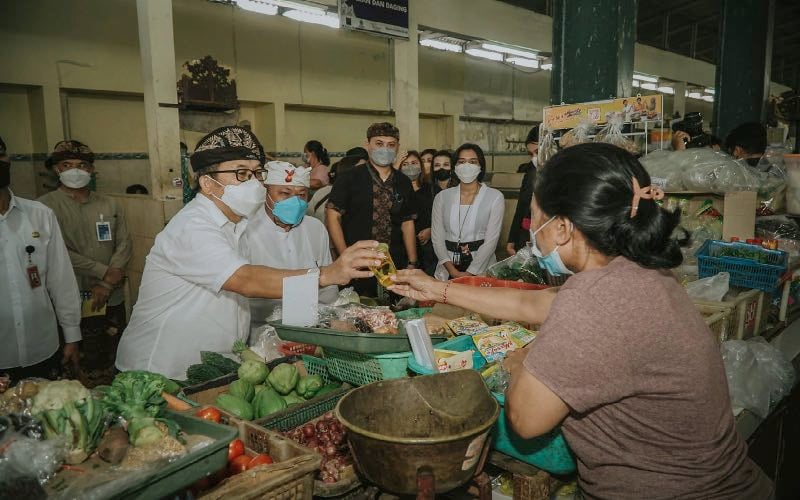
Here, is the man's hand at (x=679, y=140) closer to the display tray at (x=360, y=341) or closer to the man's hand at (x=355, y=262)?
the man's hand at (x=355, y=262)

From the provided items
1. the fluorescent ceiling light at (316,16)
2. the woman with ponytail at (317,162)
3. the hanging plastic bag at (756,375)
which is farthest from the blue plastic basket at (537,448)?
the fluorescent ceiling light at (316,16)

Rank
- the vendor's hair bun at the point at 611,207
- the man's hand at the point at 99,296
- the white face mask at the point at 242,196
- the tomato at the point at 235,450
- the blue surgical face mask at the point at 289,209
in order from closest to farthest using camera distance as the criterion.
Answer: the vendor's hair bun at the point at 611,207, the tomato at the point at 235,450, the white face mask at the point at 242,196, the blue surgical face mask at the point at 289,209, the man's hand at the point at 99,296

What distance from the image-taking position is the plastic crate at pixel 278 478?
4.51ft

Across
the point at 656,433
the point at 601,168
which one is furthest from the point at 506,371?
the point at 601,168

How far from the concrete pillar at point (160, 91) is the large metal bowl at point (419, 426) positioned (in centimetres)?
444

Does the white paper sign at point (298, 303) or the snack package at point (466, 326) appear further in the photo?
the snack package at point (466, 326)

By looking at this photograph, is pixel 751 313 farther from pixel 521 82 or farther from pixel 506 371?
pixel 521 82

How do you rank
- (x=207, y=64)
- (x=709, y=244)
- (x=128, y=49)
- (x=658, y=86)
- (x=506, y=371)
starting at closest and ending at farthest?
1. (x=506, y=371)
2. (x=709, y=244)
3. (x=207, y=64)
4. (x=128, y=49)
5. (x=658, y=86)

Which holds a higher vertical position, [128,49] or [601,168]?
[128,49]

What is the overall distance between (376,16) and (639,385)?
21.3 feet

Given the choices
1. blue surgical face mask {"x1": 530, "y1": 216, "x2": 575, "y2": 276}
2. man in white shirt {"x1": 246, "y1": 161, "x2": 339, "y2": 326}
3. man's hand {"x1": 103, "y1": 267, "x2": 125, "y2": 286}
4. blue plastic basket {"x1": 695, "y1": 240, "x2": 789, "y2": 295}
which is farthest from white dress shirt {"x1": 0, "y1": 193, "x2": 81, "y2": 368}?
blue plastic basket {"x1": 695, "y1": 240, "x2": 789, "y2": 295}

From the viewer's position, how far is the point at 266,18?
906cm

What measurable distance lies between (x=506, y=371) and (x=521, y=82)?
13514mm

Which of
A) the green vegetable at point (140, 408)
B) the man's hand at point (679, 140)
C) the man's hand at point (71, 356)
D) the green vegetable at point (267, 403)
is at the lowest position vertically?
the man's hand at point (71, 356)
